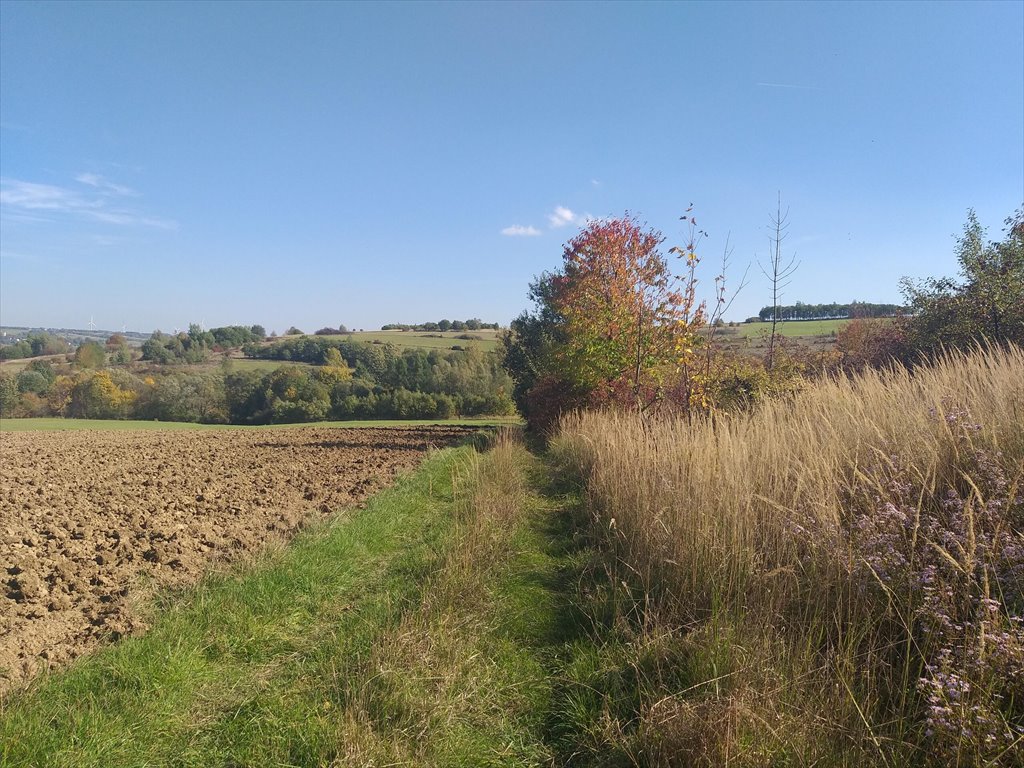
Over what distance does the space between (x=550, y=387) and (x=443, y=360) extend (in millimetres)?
40150

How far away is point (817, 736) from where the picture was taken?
7.23 ft

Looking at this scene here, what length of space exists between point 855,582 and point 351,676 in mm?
2923

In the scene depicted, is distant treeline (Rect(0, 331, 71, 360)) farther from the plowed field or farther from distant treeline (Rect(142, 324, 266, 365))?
the plowed field

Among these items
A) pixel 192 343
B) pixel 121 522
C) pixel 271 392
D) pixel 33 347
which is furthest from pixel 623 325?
pixel 33 347

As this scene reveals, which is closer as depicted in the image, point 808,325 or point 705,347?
point 705,347

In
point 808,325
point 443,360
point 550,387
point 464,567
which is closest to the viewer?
point 464,567

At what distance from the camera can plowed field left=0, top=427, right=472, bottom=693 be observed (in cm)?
407

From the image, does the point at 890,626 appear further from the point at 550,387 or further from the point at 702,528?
the point at 550,387

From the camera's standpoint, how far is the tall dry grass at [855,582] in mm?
2066

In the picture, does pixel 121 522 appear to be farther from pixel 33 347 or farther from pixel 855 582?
pixel 33 347

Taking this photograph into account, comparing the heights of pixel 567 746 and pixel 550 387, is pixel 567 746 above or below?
below

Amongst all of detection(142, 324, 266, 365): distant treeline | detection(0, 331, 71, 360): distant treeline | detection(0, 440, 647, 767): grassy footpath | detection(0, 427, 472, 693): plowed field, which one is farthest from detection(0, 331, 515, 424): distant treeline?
detection(0, 440, 647, 767): grassy footpath

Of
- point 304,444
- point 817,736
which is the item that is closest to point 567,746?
point 817,736

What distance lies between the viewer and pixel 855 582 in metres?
2.75
